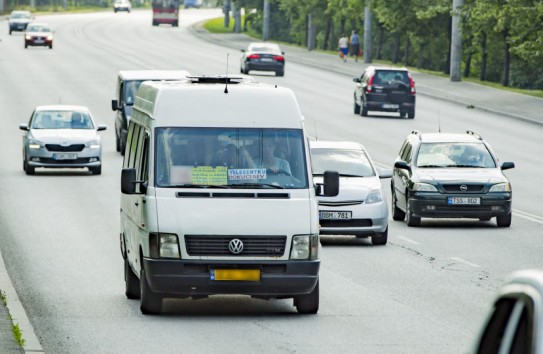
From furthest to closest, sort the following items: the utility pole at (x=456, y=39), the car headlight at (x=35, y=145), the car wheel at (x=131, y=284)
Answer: the utility pole at (x=456, y=39)
the car headlight at (x=35, y=145)
the car wheel at (x=131, y=284)

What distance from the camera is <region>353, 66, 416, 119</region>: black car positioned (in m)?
50.9

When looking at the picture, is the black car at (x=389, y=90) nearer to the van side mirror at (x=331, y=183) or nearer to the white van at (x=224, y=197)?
the white van at (x=224, y=197)

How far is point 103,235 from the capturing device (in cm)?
2172

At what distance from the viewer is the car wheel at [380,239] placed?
2114 centimetres

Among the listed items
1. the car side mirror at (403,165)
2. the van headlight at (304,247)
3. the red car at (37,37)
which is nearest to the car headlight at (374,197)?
the car side mirror at (403,165)

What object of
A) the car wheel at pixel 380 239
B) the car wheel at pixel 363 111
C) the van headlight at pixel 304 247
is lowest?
the car wheel at pixel 363 111

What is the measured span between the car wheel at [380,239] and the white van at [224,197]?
7147mm

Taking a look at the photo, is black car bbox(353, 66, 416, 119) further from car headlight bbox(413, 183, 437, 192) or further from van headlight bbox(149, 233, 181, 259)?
van headlight bbox(149, 233, 181, 259)

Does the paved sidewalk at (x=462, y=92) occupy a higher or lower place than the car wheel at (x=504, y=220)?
lower

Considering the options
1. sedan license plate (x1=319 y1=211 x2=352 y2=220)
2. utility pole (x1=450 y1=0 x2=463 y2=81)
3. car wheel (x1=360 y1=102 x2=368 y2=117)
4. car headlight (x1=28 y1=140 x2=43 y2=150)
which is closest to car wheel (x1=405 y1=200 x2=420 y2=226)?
sedan license plate (x1=319 y1=211 x2=352 y2=220)

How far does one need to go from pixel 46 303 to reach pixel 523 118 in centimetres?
3811

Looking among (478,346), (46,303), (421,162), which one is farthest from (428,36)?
(478,346)

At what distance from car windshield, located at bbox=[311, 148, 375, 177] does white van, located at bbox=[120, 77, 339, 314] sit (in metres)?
7.79

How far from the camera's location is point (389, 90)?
5106 centimetres
